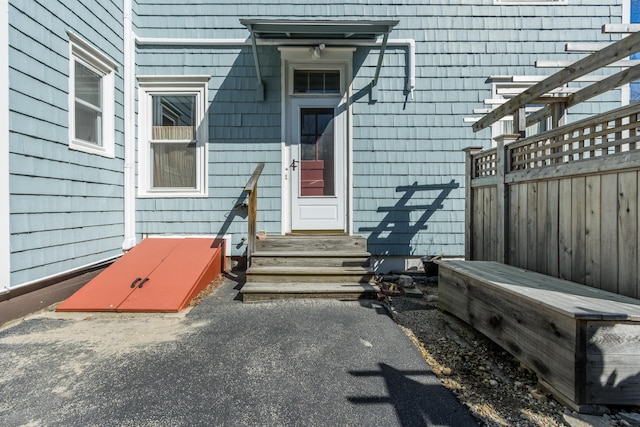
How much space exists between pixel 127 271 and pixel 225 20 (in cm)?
363

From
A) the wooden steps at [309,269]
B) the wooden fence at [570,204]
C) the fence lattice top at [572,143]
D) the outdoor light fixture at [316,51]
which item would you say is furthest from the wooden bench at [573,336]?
the outdoor light fixture at [316,51]

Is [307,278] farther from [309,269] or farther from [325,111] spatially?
[325,111]

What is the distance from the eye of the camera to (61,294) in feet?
10.2

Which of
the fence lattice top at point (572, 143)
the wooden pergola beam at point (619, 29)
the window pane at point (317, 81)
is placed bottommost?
the fence lattice top at point (572, 143)

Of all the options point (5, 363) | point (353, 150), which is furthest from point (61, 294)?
point (353, 150)

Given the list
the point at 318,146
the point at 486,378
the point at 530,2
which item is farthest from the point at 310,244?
the point at 530,2

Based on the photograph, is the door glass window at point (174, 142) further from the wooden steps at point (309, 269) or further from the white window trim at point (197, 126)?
the wooden steps at point (309, 269)

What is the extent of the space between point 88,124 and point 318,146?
2.86m

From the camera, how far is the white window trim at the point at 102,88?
326 centimetres

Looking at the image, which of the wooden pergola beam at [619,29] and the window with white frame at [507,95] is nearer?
the wooden pergola beam at [619,29]

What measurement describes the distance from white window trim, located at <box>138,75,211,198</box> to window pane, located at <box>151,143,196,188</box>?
84 mm

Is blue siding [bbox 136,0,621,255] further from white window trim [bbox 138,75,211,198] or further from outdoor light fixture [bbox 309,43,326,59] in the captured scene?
outdoor light fixture [bbox 309,43,326,59]

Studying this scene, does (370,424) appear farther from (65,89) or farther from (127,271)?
(65,89)

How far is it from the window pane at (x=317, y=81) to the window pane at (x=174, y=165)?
1.80 meters
